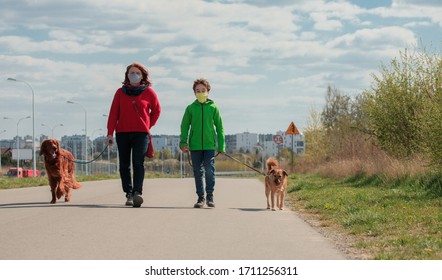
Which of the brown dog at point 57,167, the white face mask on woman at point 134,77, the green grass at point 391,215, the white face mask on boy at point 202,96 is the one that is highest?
the white face mask on woman at point 134,77

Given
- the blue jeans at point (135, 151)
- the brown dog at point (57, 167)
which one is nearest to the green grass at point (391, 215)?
the blue jeans at point (135, 151)

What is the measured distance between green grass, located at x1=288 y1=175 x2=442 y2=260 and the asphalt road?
60 centimetres

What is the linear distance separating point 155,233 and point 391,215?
4235 mm

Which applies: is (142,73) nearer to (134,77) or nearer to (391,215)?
(134,77)

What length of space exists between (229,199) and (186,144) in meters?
3.91

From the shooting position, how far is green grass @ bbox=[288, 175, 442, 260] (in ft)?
31.3

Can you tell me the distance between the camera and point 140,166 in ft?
49.6

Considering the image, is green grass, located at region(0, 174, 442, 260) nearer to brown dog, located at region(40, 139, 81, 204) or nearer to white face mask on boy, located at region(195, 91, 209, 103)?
white face mask on boy, located at region(195, 91, 209, 103)

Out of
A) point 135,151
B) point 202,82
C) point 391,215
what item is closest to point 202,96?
point 202,82

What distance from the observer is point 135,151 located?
15.1m

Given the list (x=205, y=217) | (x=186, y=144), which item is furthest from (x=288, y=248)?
(x=186, y=144)

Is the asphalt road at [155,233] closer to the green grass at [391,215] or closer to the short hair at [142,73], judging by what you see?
the green grass at [391,215]

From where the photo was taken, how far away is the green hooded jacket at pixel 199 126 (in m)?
15.1
